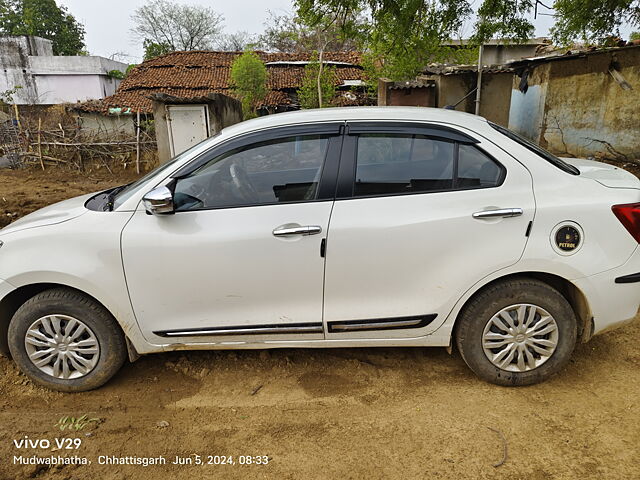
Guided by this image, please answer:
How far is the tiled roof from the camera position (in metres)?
19.8

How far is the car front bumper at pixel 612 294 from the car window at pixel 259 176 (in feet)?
5.62

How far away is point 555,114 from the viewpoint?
10.0 metres

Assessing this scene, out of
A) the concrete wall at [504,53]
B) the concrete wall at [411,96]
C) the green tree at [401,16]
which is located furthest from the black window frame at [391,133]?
the concrete wall at [504,53]

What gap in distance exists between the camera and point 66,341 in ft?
8.87

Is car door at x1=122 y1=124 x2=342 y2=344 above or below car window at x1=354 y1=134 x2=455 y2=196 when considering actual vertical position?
below

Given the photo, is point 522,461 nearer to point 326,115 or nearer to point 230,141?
point 326,115

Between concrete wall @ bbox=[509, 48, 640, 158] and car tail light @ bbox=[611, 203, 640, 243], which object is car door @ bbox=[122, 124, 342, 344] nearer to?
car tail light @ bbox=[611, 203, 640, 243]

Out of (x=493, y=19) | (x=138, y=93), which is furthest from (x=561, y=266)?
(x=138, y=93)

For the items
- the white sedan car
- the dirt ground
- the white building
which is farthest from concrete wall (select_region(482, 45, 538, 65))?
the white building

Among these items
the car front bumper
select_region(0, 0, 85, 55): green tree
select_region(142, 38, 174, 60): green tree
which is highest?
select_region(0, 0, 85, 55): green tree

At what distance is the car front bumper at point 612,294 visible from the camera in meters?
2.50

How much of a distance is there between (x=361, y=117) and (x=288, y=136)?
47 centimetres

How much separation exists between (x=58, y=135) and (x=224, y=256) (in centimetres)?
1468

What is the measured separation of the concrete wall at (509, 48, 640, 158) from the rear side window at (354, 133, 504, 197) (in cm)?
776
